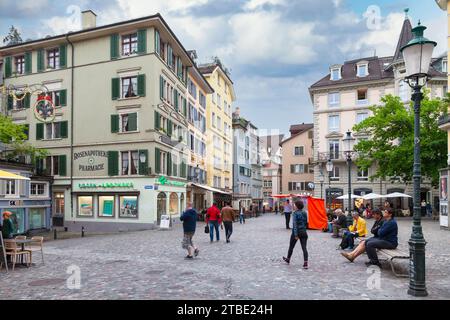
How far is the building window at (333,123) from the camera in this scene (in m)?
52.6

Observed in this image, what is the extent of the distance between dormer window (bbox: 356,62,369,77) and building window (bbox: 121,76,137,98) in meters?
33.9

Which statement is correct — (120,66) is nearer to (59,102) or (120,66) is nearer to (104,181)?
(59,102)

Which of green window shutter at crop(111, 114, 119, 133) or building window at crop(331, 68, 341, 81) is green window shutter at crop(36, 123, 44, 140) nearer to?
green window shutter at crop(111, 114, 119, 133)

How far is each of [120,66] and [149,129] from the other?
18.5 feet

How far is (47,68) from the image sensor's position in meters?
32.3

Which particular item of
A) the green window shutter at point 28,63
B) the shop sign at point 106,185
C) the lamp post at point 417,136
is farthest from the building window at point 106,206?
the lamp post at point 417,136

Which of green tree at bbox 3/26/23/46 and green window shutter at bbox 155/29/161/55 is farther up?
green tree at bbox 3/26/23/46

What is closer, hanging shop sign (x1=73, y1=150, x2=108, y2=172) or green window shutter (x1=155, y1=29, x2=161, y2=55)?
green window shutter (x1=155, y1=29, x2=161, y2=55)

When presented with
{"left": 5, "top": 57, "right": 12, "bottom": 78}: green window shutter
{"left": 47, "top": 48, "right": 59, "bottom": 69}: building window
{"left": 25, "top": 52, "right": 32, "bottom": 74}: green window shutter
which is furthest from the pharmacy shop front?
{"left": 5, "top": 57, "right": 12, "bottom": 78}: green window shutter

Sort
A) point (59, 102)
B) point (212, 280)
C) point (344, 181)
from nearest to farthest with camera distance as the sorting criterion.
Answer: point (212, 280), point (59, 102), point (344, 181)

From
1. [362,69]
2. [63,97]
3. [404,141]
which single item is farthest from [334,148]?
[63,97]

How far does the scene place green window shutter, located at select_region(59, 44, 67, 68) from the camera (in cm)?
3167

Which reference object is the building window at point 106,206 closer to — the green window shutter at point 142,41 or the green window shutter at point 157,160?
the green window shutter at point 157,160
